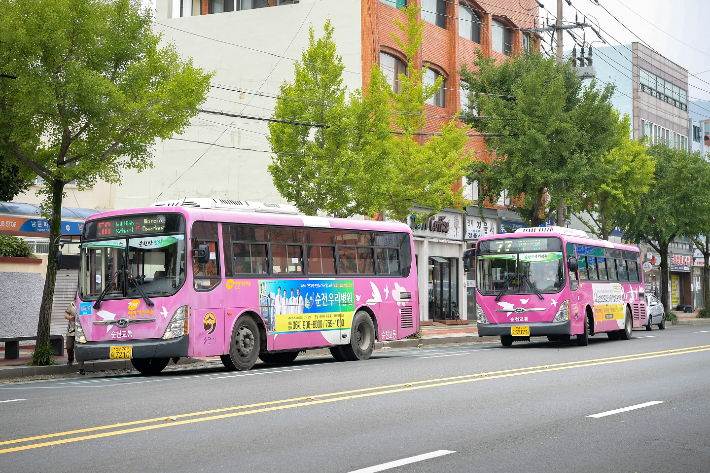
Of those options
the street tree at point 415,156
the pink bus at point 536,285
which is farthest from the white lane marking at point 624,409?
the street tree at point 415,156

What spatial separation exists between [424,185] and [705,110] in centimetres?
6069

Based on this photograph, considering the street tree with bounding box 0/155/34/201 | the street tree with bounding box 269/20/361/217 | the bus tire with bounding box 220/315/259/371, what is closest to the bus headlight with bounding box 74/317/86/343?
the bus tire with bounding box 220/315/259/371

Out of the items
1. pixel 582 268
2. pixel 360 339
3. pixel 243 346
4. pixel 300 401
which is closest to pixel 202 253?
pixel 243 346

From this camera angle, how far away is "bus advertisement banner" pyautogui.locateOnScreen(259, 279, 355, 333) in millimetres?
19266

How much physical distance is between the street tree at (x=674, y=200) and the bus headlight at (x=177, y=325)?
115 ft

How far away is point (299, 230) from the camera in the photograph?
20266 mm

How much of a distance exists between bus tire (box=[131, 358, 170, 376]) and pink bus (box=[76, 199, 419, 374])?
0.8 inches

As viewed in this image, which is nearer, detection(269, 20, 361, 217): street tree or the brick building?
detection(269, 20, 361, 217): street tree

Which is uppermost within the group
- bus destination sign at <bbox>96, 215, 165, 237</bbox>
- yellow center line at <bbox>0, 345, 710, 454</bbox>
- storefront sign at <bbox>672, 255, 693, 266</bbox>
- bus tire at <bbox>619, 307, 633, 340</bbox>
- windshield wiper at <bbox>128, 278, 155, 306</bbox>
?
storefront sign at <bbox>672, 255, 693, 266</bbox>

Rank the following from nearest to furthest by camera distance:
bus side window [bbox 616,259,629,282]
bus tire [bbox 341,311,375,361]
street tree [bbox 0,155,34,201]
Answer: bus tire [bbox 341,311,375,361] → street tree [bbox 0,155,34,201] → bus side window [bbox 616,259,629,282]

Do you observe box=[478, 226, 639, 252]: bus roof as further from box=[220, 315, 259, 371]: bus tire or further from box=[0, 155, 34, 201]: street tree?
box=[0, 155, 34, 201]: street tree

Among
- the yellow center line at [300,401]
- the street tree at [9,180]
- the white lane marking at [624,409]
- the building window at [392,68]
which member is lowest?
the white lane marking at [624,409]

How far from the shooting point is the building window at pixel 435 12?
141 ft

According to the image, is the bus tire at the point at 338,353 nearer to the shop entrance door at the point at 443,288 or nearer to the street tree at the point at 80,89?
the street tree at the point at 80,89
